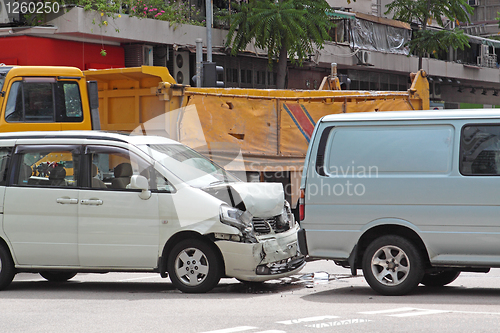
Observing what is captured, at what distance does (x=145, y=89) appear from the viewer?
42.5 feet

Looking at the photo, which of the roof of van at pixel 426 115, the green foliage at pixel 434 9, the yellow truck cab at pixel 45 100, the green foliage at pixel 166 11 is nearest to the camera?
the roof of van at pixel 426 115

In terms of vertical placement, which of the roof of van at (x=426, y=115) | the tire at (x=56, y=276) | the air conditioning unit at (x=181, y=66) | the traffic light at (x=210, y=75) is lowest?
the tire at (x=56, y=276)

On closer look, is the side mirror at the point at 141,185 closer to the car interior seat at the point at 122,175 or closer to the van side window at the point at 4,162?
the car interior seat at the point at 122,175

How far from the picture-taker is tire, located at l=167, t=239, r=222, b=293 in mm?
8055

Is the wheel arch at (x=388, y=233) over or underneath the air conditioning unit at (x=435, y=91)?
underneath

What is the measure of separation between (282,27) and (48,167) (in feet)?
48.2

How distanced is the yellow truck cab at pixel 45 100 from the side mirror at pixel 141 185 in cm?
420

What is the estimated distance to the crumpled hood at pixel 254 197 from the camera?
8211mm

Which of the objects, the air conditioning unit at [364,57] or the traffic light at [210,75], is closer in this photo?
the traffic light at [210,75]

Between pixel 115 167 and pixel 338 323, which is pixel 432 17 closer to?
pixel 115 167

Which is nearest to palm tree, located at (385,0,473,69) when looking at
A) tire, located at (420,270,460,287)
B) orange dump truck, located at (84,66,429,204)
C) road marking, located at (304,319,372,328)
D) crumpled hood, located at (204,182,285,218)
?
orange dump truck, located at (84,66,429,204)

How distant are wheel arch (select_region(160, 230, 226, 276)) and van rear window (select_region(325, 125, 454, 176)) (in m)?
1.50

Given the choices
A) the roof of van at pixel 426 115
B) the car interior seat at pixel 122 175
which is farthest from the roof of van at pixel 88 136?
the roof of van at pixel 426 115

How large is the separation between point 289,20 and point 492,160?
15321 millimetres
